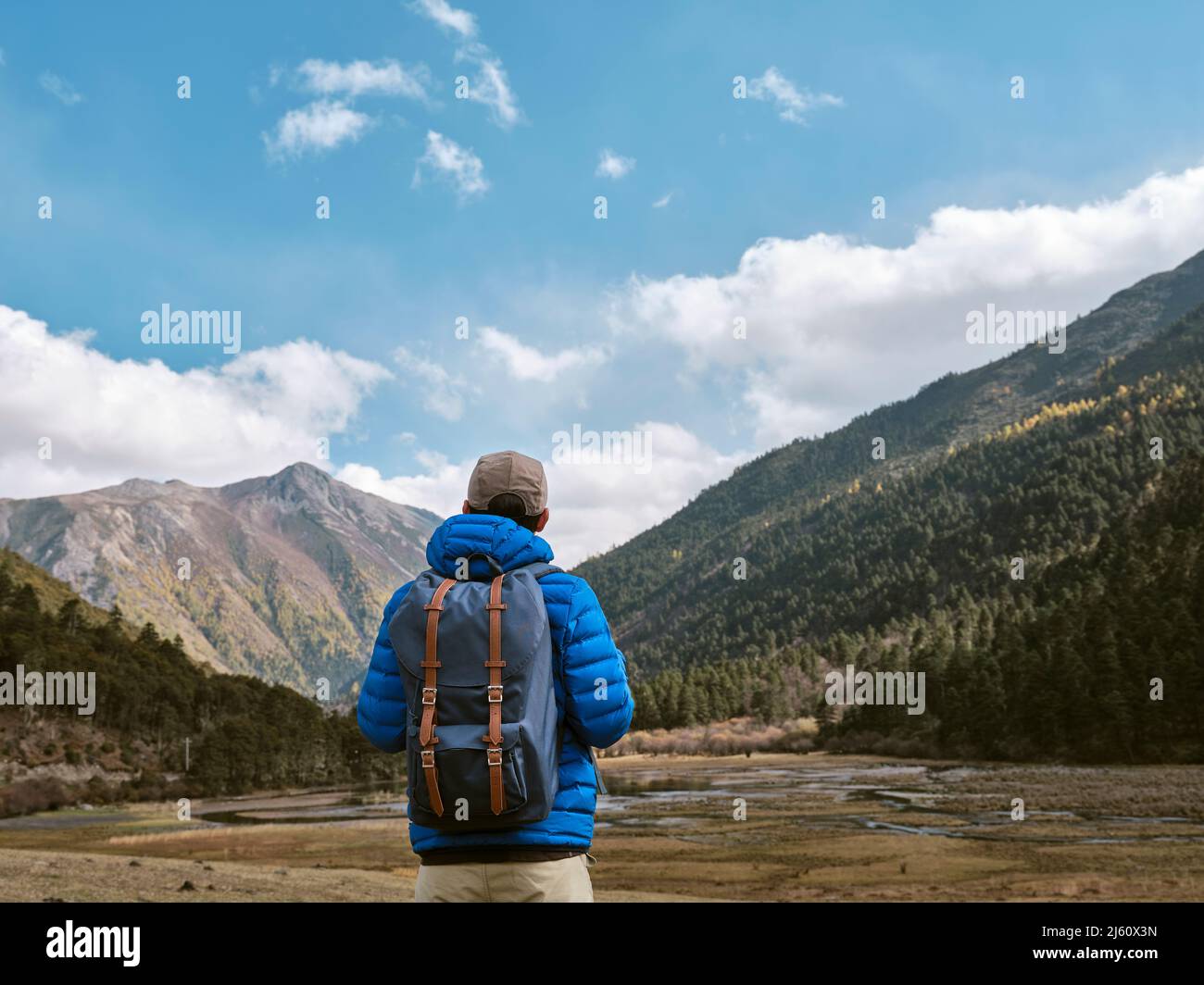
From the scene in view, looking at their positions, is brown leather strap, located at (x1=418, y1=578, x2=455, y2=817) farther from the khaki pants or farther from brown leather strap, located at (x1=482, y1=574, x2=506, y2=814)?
the khaki pants

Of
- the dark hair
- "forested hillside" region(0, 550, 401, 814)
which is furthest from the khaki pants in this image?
"forested hillside" region(0, 550, 401, 814)

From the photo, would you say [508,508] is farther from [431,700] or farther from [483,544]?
[431,700]

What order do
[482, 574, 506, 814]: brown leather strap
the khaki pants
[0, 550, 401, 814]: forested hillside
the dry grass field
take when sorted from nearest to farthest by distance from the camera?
[482, 574, 506, 814]: brown leather strap → the khaki pants → the dry grass field → [0, 550, 401, 814]: forested hillside

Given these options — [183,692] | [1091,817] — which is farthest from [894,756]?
[183,692]

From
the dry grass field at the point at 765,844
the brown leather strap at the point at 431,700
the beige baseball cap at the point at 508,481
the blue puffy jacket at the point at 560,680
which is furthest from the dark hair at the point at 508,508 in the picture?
the dry grass field at the point at 765,844

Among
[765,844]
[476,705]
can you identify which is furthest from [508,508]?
[765,844]

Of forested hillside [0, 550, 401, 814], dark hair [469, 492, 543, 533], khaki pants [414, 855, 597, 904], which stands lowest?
forested hillside [0, 550, 401, 814]

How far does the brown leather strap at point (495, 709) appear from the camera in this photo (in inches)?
163

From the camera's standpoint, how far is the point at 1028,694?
273 ft

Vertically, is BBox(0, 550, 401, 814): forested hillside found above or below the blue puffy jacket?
below

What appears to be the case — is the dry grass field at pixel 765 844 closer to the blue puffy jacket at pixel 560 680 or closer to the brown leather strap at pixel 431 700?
the blue puffy jacket at pixel 560 680

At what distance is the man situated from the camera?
4340 mm

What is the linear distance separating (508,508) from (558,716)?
105 cm
